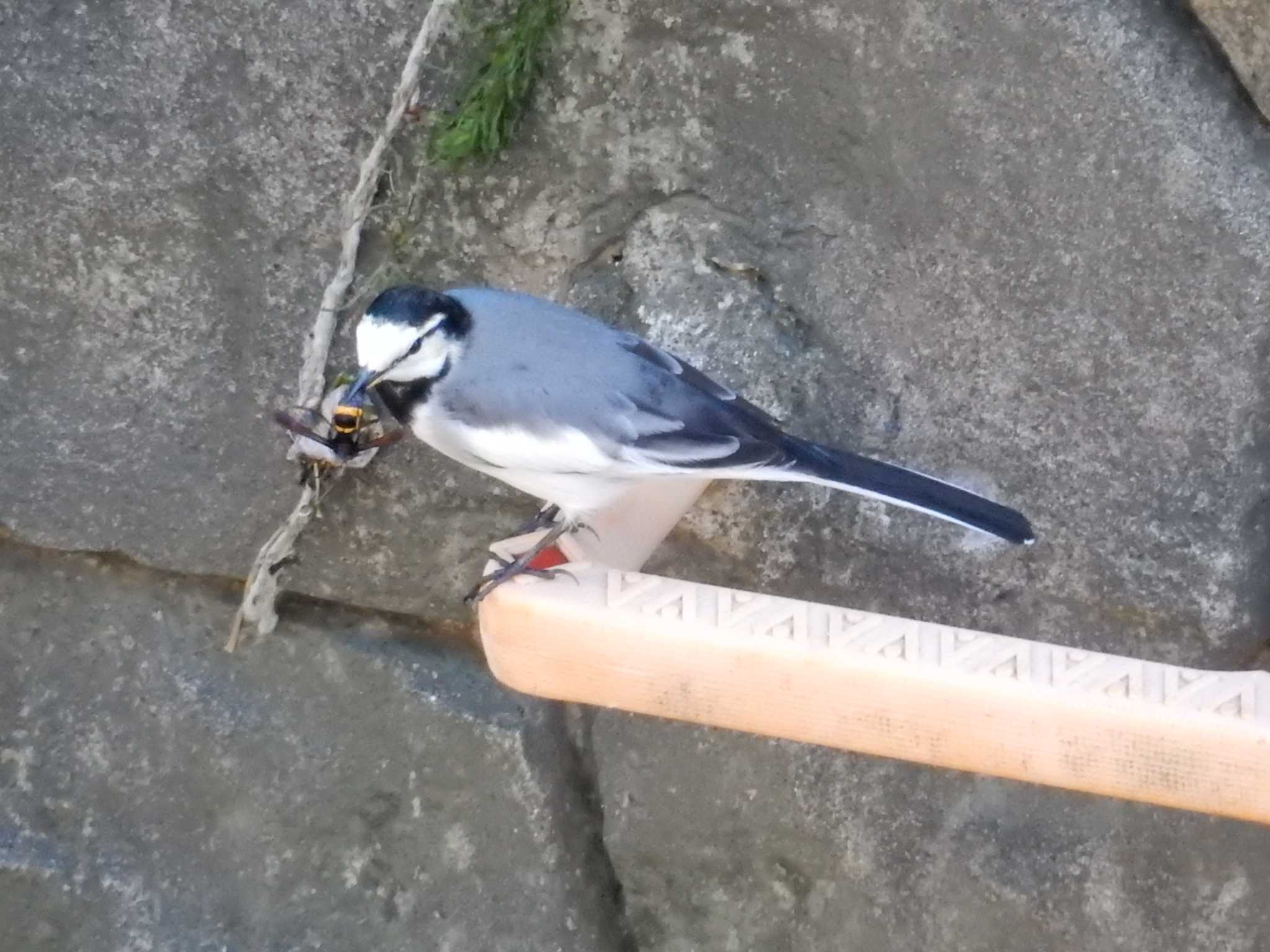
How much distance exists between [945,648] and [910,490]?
0.16 m

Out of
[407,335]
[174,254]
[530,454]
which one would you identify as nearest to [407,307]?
[407,335]

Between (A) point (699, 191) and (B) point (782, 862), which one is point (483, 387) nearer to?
(A) point (699, 191)

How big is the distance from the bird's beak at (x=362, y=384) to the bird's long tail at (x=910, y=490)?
12.7 inches

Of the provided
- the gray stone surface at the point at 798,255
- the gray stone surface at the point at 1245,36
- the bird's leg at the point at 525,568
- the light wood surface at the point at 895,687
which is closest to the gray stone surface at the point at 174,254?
the gray stone surface at the point at 798,255

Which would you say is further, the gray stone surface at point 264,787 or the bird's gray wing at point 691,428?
the gray stone surface at point 264,787

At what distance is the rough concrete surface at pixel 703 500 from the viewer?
0.93 metres

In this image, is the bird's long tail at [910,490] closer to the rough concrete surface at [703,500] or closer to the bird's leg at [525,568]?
the rough concrete surface at [703,500]

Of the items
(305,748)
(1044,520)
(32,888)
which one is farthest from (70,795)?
(1044,520)

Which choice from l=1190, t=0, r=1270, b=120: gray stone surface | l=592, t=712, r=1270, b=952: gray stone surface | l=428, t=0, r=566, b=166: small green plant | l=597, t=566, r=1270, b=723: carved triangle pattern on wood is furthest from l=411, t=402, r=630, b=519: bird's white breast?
l=1190, t=0, r=1270, b=120: gray stone surface

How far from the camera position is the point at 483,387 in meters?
0.93

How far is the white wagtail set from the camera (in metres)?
0.91

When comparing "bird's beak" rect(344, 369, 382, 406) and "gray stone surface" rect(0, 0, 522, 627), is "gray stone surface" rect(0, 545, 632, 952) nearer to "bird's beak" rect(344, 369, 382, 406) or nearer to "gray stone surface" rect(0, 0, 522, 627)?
"gray stone surface" rect(0, 0, 522, 627)

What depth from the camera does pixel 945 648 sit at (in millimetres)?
785

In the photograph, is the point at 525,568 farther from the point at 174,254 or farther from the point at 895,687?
the point at 174,254
